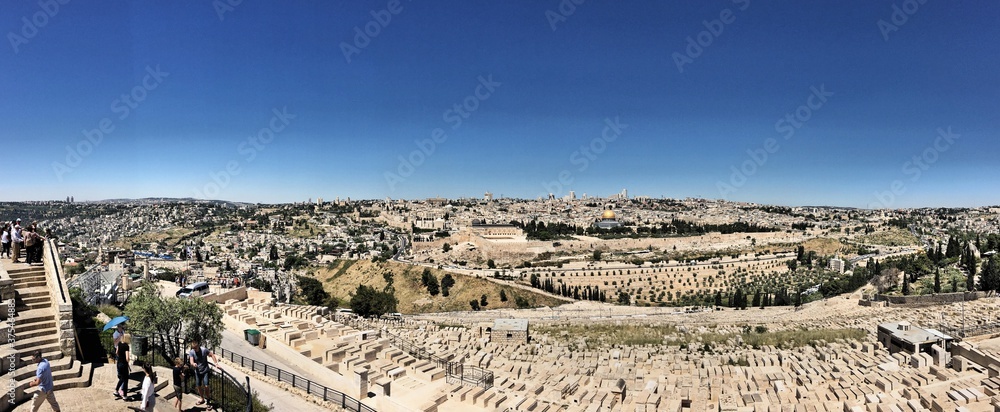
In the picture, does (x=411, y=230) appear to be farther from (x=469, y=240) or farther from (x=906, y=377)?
(x=906, y=377)

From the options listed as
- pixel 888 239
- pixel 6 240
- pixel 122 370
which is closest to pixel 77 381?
pixel 122 370

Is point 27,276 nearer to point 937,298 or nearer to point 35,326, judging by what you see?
point 35,326

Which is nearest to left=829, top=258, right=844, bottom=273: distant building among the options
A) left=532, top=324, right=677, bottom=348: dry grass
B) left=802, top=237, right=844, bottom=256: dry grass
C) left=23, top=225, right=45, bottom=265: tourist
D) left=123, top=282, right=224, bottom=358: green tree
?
left=802, top=237, right=844, bottom=256: dry grass

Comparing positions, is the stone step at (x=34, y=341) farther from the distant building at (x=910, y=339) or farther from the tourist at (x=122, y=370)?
the distant building at (x=910, y=339)

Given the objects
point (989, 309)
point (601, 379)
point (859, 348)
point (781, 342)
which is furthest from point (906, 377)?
point (989, 309)

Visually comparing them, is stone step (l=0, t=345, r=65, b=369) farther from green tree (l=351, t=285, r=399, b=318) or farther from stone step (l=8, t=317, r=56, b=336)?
green tree (l=351, t=285, r=399, b=318)

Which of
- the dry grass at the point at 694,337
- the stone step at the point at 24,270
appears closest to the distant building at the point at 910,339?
the dry grass at the point at 694,337
